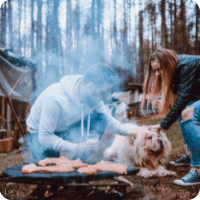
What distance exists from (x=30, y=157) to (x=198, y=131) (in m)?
1.38

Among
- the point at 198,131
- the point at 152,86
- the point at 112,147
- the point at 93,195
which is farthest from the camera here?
the point at 112,147

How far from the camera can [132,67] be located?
169 cm

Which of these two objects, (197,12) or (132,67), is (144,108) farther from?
(197,12)

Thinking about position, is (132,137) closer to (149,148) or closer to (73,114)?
(149,148)

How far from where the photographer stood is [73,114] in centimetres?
149

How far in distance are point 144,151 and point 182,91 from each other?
1.97 ft

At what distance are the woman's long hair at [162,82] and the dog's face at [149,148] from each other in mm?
219

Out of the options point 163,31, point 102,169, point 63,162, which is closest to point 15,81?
point 63,162

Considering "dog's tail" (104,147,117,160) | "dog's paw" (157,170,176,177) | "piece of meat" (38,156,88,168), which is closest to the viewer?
"piece of meat" (38,156,88,168)

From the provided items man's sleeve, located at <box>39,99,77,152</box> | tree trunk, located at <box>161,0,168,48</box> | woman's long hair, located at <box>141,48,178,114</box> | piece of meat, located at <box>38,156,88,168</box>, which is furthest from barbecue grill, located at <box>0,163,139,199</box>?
tree trunk, located at <box>161,0,168,48</box>

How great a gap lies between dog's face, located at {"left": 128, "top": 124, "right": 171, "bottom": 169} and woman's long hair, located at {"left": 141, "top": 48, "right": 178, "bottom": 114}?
8.6 inches

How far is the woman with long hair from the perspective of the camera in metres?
1.41

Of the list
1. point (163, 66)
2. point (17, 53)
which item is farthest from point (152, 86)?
point (17, 53)

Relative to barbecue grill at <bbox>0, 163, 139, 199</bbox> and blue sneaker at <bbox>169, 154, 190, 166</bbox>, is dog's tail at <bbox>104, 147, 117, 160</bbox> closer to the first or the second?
Answer: blue sneaker at <bbox>169, 154, 190, 166</bbox>
